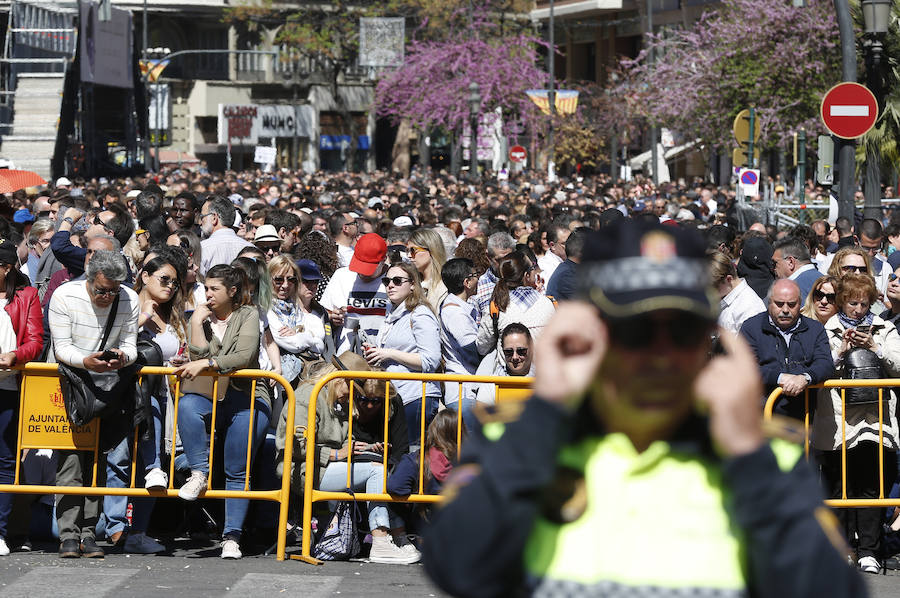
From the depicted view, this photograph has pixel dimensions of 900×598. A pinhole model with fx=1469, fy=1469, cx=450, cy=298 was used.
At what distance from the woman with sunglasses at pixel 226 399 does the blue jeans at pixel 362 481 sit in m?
0.45

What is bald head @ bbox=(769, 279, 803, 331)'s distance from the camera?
295 inches

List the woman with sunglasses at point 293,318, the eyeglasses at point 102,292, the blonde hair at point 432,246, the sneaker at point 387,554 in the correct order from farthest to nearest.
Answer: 1. the blonde hair at point 432,246
2. the woman with sunglasses at point 293,318
3. the sneaker at point 387,554
4. the eyeglasses at point 102,292

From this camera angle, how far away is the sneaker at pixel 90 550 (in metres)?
7.57

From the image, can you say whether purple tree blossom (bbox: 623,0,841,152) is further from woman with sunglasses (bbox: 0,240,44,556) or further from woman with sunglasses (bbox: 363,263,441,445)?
woman with sunglasses (bbox: 0,240,44,556)

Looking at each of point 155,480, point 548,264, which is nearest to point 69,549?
point 155,480

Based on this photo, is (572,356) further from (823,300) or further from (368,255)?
(368,255)

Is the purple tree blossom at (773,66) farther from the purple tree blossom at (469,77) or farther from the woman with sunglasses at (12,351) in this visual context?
the woman with sunglasses at (12,351)

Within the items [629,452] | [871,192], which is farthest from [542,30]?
[629,452]

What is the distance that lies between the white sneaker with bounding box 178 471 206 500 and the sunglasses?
228 inches

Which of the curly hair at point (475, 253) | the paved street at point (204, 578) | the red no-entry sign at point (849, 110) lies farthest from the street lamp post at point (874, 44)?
the paved street at point (204, 578)

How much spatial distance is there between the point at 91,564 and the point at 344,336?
266 centimetres

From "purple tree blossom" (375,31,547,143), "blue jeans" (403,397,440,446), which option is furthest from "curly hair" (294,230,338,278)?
"purple tree blossom" (375,31,547,143)

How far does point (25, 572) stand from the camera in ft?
23.6

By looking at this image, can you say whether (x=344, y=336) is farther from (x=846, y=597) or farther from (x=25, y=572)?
(x=846, y=597)
